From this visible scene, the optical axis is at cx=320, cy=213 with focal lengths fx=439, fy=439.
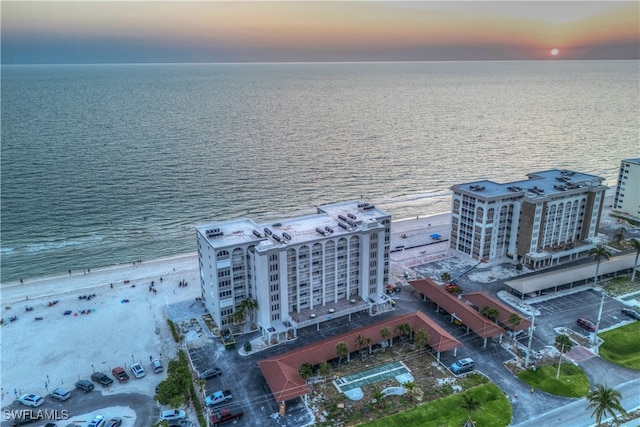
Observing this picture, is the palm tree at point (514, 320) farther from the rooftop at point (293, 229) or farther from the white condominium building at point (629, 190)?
the white condominium building at point (629, 190)

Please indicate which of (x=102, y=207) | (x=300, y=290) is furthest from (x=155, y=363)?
(x=102, y=207)

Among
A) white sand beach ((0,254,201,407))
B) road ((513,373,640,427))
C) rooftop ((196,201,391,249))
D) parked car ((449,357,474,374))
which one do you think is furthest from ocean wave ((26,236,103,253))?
road ((513,373,640,427))

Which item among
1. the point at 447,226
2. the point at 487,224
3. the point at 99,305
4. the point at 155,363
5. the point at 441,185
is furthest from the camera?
the point at 441,185

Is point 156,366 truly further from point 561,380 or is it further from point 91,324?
point 561,380

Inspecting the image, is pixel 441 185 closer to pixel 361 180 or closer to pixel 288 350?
pixel 361 180

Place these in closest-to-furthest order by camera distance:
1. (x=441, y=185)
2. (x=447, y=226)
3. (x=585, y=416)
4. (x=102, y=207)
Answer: (x=585, y=416) → (x=447, y=226) → (x=102, y=207) → (x=441, y=185)

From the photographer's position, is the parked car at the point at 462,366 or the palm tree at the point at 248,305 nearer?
the parked car at the point at 462,366

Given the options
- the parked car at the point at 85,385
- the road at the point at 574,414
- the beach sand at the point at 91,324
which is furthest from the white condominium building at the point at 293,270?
the road at the point at 574,414

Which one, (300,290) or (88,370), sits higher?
(300,290)
